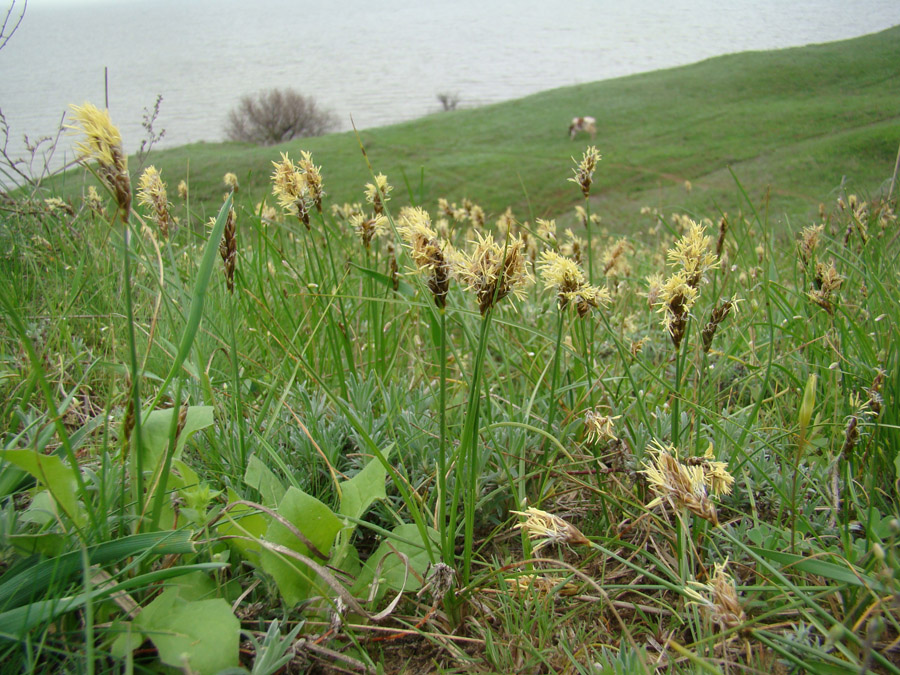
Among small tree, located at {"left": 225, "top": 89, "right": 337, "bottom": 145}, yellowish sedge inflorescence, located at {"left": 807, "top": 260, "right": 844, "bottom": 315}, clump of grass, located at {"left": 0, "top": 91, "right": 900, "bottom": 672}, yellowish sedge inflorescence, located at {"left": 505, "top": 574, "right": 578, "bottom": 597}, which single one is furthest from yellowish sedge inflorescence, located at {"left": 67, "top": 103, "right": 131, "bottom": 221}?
small tree, located at {"left": 225, "top": 89, "right": 337, "bottom": 145}

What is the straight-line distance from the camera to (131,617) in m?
1.08

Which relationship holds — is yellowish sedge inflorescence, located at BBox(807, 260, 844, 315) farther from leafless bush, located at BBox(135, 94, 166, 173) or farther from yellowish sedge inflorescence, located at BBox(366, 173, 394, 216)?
leafless bush, located at BBox(135, 94, 166, 173)

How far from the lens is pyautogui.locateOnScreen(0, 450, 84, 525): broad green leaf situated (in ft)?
3.36

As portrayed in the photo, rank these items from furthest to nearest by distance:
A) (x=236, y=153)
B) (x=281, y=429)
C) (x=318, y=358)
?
(x=236, y=153) < (x=318, y=358) < (x=281, y=429)

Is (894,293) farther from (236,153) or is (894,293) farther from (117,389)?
(236,153)

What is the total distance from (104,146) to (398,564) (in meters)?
1.06

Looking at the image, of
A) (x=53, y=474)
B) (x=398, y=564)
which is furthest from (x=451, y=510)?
(x=53, y=474)

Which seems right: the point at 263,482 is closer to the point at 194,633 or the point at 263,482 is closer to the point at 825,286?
the point at 194,633

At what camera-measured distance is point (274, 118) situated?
3850cm

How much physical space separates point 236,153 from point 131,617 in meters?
30.0

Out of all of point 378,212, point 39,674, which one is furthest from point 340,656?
point 378,212

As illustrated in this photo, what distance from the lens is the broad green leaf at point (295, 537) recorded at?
3.88 feet

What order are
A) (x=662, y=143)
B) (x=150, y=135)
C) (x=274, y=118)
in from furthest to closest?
(x=274, y=118)
(x=662, y=143)
(x=150, y=135)

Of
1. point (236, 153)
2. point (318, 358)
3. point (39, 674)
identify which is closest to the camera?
point (39, 674)
